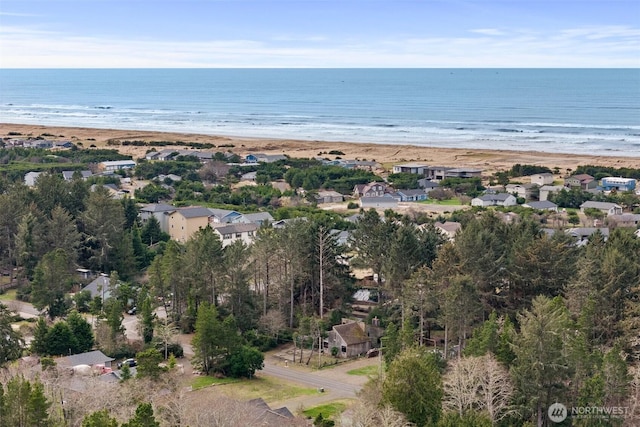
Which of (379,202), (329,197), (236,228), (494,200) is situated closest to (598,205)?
(494,200)

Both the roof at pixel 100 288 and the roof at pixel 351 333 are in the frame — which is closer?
the roof at pixel 351 333

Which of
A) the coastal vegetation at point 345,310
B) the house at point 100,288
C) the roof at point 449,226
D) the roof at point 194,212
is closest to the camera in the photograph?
the coastal vegetation at point 345,310

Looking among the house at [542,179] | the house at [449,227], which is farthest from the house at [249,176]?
the house at [449,227]

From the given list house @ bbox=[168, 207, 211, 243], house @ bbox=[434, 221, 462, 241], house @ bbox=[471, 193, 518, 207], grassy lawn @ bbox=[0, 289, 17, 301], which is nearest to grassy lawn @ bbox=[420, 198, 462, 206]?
house @ bbox=[471, 193, 518, 207]

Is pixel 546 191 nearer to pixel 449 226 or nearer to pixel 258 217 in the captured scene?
pixel 449 226

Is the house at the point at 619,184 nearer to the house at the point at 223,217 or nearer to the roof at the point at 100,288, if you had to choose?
the house at the point at 223,217

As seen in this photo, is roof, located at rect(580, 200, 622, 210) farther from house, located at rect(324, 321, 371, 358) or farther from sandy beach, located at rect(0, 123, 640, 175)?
house, located at rect(324, 321, 371, 358)
